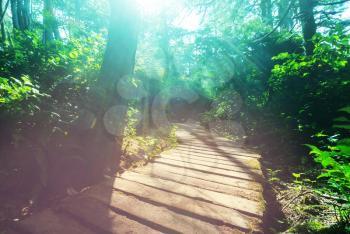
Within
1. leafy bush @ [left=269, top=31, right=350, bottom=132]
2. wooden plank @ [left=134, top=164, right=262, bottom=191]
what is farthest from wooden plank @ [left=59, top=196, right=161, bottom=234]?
leafy bush @ [left=269, top=31, right=350, bottom=132]

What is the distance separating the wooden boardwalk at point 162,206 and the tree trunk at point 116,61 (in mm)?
664

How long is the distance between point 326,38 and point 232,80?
5774 millimetres

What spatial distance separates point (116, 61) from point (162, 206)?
2.17 m

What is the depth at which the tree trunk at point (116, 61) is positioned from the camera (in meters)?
3.21

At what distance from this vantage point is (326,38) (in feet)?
15.7

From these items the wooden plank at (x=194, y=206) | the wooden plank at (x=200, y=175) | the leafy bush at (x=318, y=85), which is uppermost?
the leafy bush at (x=318, y=85)

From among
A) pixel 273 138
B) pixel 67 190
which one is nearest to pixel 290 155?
pixel 273 138

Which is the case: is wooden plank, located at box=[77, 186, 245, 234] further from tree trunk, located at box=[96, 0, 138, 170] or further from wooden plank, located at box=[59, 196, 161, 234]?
tree trunk, located at box=[96, 0, 138, 170]

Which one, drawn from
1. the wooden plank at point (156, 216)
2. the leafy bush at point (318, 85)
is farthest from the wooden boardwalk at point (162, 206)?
the leafy bush at point (318, 85)

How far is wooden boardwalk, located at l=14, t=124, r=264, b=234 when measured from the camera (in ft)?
5.67

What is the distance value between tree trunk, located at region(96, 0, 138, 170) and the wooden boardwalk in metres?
0.66

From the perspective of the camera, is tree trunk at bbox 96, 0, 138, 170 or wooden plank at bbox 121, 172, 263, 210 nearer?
wooden plank at bbox 121, 172, 263, 210

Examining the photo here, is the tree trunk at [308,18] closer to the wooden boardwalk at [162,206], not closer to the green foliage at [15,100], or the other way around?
the wooden boardwalk at [162,206]

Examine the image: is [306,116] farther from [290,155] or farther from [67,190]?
[67,190]
